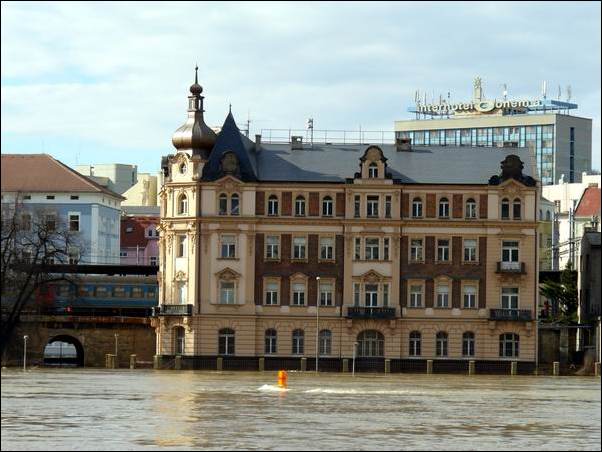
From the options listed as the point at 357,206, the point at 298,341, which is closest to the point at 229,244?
the point at 298,341

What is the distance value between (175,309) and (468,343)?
21.2 metres

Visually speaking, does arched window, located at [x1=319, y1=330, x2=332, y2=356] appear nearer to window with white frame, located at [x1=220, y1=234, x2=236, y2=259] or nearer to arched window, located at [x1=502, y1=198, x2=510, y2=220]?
window with white frame, located at [x1=220, y1=234, x2=236, y2=259]

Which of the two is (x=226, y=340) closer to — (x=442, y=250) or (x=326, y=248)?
(x=326, y=248)

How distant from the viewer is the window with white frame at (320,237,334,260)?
14800 centimetres

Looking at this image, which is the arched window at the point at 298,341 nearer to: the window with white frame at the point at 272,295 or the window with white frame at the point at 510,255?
the window with white frame at the point at 272,295

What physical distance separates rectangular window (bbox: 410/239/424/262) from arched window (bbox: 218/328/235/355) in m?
14.2

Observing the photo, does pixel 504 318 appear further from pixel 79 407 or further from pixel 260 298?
pixel 79 407

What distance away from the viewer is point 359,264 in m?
148

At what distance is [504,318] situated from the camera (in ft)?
483

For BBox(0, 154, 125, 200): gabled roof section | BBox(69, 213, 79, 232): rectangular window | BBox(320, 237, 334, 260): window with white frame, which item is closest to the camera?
BBox(320, 237, 334, 260): window with white frame

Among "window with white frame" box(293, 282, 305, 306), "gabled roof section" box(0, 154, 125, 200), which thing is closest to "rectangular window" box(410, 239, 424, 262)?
"window with white frame" box(293, 282, 305, 306)

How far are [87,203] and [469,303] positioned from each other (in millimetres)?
58844

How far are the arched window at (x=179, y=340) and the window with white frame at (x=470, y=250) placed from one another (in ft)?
69.1

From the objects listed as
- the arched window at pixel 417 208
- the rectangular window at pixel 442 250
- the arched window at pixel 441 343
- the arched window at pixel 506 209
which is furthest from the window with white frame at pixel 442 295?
the arched window at pixel 506 209
